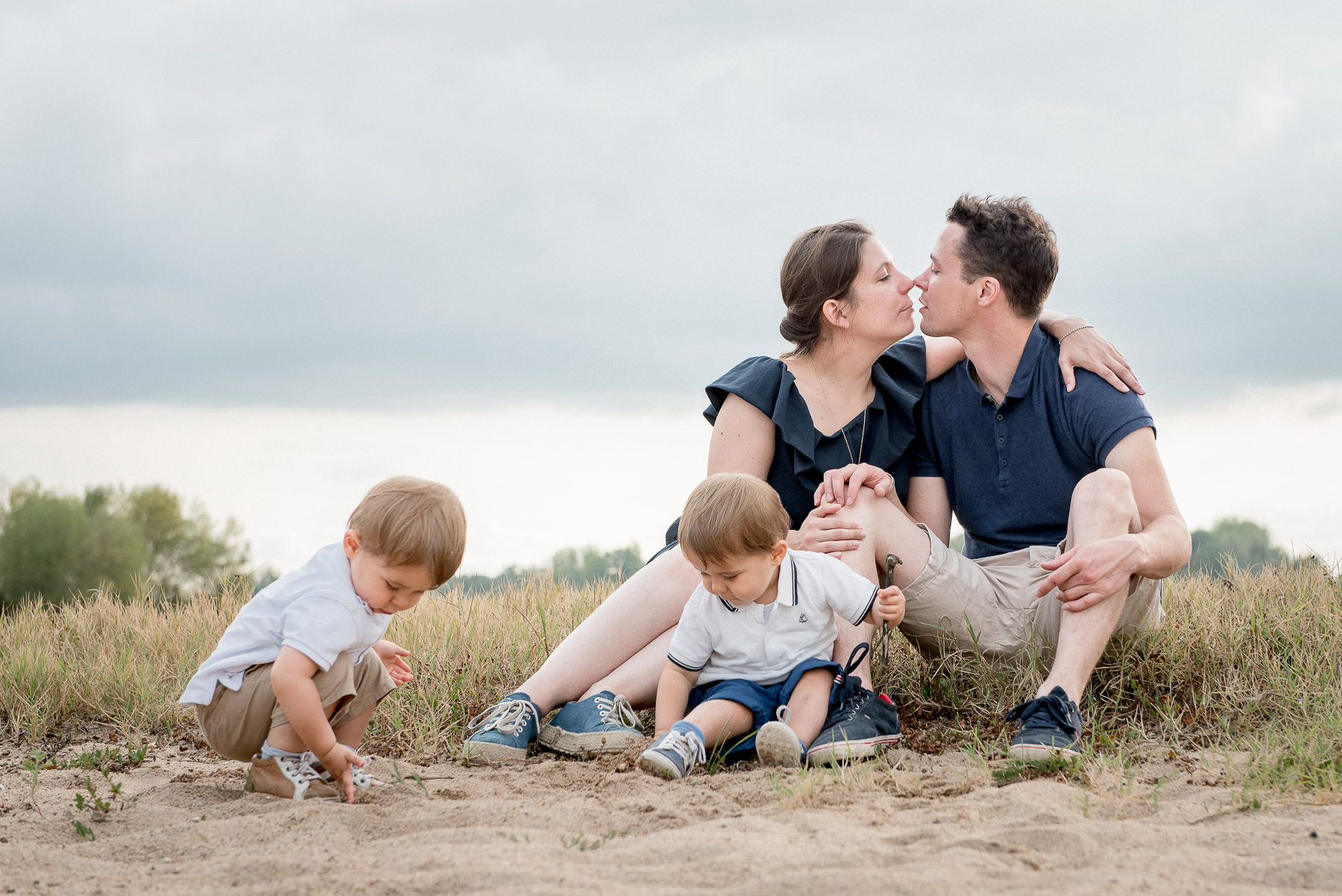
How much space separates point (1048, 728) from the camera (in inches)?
144

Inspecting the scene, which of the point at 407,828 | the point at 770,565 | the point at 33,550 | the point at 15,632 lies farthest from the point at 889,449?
the point at 33,550

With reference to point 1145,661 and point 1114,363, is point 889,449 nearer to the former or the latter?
point 1114,363

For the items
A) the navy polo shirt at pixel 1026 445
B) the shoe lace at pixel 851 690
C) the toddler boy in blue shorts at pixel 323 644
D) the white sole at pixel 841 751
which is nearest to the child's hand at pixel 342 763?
the toddler boy in blue shorts at pixel 323 644

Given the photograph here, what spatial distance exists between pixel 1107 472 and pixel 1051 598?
580mm

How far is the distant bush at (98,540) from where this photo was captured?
69.7 feet

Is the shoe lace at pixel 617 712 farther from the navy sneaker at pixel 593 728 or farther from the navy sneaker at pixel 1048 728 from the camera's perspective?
the navy sneaker at pixel 1048 728

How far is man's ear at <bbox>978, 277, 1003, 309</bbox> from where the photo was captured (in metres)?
4.79

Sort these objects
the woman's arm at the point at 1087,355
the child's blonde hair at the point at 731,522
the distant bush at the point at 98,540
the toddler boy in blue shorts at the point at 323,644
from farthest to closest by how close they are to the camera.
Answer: the distant bush at the point at 98,540
the woman's arm at the point at 1087,355
the child's blonde hair at the point at 731,522
the toddler boy in blue shorts at the point at 323,644

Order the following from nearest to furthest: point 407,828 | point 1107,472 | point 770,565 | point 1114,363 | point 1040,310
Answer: point 407,828 → point 770,565 → point 1107,472 → point 1114,363 → point 1040,310

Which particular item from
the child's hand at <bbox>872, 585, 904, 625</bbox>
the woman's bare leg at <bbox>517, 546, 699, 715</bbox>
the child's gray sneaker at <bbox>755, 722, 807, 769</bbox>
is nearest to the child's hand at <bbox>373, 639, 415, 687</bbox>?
the woman's bare leg at <bbox>517, 546, 699, 715</bbox>

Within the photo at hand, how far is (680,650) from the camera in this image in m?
3.96

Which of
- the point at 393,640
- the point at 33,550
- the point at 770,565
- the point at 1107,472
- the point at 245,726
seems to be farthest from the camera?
the point at 33,550

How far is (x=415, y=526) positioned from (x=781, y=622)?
142cm

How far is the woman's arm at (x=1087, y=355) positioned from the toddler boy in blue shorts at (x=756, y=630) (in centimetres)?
141
